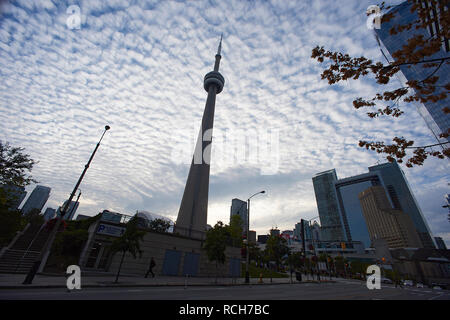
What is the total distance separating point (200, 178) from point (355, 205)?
165 m

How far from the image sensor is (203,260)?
83.4ft

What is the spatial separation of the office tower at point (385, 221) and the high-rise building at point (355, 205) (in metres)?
6.29

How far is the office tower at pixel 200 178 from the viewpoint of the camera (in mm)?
57031

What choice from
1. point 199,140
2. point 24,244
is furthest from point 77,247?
point 199,140

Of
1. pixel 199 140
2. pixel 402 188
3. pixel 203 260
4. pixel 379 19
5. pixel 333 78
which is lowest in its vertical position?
pixel 203 260

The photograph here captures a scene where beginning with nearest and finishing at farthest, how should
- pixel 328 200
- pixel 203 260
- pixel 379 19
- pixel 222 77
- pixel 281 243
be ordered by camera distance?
pixel 379 19 < pixel 203 260 < pixel 281 243 < pixel 222 77 < pixel 328 200

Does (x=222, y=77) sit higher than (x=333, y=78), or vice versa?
(x=222, y=77)

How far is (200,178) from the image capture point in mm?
63344

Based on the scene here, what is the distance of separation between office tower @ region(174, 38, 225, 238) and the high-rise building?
13246 cm

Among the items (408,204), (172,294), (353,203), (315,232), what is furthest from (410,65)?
(408,204)

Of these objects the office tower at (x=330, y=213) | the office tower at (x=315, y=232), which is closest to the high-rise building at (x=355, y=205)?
the office tower at (x=330, y=213)
